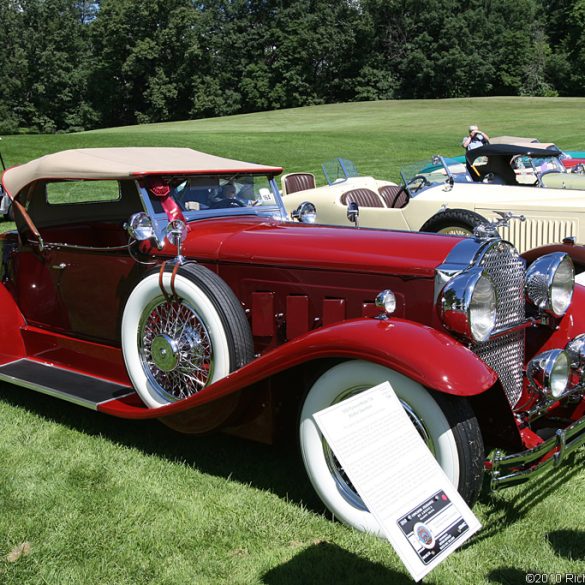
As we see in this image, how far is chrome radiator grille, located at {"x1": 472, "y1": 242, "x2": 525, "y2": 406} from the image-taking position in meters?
3.60

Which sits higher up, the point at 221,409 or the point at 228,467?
the point at 221,409

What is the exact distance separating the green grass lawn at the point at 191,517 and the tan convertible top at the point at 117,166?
64.9 inches

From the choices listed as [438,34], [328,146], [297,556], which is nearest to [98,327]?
[297,556]

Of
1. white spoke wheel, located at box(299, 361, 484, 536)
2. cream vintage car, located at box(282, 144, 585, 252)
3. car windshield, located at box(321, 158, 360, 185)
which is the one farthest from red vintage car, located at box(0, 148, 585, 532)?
car windshield, located at box(321, 158, 360, 185)

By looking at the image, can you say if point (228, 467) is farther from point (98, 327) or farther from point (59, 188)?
point (59, 188)

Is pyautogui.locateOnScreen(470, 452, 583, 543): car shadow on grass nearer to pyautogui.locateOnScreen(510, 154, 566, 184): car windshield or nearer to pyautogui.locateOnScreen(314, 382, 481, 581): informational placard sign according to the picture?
pyautogui.locateOnScreen(314, 382, 481, 581): informational placard sign

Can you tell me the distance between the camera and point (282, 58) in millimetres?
62781

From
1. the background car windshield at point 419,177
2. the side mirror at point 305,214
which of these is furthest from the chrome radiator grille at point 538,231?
the side mirror at point 305,214

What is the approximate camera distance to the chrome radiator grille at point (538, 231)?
831 cm

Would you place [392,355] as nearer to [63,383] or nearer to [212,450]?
[212,450]

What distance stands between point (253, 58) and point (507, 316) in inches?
2600

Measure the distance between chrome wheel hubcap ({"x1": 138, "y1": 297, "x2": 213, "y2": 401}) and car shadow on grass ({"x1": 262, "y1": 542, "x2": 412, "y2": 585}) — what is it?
1.13 metres

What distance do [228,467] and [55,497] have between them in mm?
942

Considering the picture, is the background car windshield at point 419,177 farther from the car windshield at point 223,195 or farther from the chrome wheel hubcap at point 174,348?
the chrome wheel hubcap at point 174,348
